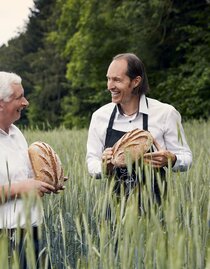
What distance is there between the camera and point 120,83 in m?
2.30

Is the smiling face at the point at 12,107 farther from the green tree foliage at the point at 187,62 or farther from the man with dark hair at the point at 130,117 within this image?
the green tree foliage at the point at 187,62

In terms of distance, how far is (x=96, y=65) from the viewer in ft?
63.8

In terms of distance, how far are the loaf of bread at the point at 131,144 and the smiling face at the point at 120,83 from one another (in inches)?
7.5

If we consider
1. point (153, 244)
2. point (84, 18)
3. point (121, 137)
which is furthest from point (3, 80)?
point (84, 18)

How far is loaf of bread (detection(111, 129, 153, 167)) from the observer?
2.07 meters

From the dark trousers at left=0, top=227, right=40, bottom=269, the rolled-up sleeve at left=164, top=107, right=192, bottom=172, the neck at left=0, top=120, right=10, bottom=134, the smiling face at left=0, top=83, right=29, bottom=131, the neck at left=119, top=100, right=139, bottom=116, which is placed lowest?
the dark trousers at left=0, top=227, right=40, bottom=269

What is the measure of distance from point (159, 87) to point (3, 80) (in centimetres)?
1440

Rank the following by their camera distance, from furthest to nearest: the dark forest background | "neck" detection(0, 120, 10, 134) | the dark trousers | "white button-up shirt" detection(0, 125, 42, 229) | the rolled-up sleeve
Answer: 1. the dark forest background
2. the rolled-up sleeve
3. "neck" detection(0, 120, 10, 134)
4. "white button-up shirt" detection(0, 125, 42, 229)
5. the dark trousers

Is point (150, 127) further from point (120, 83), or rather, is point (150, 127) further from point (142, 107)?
point (120, 83)

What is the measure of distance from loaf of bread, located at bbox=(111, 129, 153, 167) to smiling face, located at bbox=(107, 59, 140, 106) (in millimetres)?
190

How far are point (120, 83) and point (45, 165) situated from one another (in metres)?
0.48

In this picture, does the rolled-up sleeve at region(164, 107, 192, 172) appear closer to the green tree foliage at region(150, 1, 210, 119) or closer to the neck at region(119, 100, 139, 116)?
the neck at region(119, 100, 139, 116)

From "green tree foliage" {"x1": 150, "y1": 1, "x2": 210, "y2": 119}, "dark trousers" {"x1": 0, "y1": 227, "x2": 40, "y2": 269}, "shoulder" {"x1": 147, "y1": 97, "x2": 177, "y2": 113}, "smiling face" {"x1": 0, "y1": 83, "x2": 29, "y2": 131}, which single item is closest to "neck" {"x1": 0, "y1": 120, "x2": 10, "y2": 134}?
"smiling face" {"x1": 0, "y1": 83, "x2": 29, "y2": 131}

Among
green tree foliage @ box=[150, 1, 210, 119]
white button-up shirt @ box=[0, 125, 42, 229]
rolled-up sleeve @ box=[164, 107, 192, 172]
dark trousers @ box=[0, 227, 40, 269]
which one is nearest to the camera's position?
dark trousers @ box=[0, 227, 40, 269]
